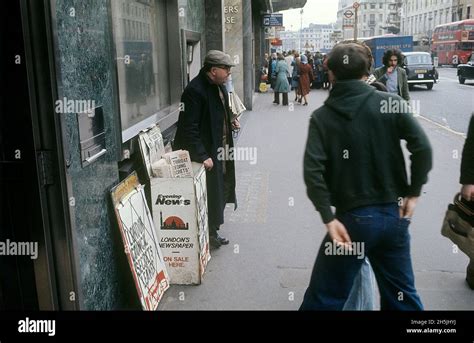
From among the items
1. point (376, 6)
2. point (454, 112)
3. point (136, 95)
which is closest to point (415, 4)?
point (376, 6)

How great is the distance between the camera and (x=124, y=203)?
3.35m

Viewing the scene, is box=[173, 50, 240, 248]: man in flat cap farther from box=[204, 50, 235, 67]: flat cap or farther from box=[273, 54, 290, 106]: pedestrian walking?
box=[273, 54, 290, 106]: pedestrian walking

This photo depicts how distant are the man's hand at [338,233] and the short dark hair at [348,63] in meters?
0.74

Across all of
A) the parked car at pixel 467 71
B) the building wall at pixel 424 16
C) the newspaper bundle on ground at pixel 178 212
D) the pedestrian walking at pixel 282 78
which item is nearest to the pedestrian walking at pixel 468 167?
the newspaper bundle on ground at pixel 178 212

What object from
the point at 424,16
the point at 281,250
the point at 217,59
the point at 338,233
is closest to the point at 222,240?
the point at 281,250

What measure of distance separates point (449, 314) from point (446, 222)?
1.08 meters

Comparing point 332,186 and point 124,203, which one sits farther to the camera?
point 124,203

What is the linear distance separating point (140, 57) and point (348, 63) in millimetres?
3130

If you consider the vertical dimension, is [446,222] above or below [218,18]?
below

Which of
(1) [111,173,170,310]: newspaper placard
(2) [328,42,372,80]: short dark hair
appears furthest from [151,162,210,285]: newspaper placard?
(2) [328,42,372,80]: short dark hair

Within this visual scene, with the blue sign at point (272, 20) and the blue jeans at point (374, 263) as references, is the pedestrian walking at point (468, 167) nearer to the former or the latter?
the blue jeans at point (374, 263)

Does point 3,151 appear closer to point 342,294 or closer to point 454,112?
point 342,294

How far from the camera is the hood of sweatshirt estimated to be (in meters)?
2.48

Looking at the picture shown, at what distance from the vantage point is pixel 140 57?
16.9 ft
